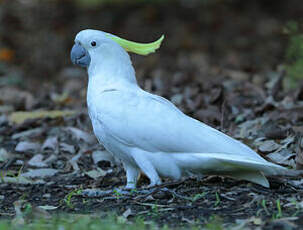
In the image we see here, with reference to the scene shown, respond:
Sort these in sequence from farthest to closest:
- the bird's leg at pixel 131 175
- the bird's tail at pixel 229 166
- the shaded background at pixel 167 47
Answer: the shaded background at pixel 167 47
the bird's leg at pixel 131 175
the bird's tail at pixel 229 166

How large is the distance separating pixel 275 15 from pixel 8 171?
27.0ft

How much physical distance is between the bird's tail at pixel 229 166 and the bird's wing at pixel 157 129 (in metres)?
0.05

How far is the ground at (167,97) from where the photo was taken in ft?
11.3

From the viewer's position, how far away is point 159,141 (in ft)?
11.7

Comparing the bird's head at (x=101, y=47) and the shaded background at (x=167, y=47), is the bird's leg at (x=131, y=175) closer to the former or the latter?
the bird's head at (x=101, y=47)

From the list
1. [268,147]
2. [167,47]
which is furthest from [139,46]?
[167,47]

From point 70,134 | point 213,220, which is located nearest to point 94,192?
point 213,220

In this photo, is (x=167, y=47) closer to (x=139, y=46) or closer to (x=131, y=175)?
(x=139, y=46)

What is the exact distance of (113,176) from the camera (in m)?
4.49

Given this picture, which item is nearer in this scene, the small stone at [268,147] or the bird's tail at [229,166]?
the bird's tail at [229,166]

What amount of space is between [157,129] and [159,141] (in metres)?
0.08

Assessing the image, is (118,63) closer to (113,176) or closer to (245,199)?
(113,176)

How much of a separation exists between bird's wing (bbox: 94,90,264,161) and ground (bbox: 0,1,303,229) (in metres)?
0.29

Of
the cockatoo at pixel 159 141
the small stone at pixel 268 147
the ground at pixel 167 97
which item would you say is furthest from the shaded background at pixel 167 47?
the cockatoo at pixel 159 141
